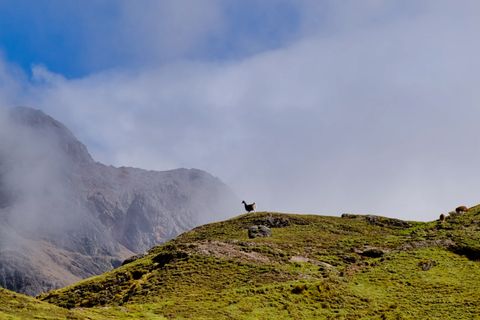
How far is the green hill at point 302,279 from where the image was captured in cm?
4956

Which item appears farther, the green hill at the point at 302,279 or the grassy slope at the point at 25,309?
the green hill at the point at 302,279

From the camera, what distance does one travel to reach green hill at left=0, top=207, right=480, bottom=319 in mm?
49562

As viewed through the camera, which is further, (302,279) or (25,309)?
(302,279)

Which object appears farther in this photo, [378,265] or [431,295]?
[378,265]

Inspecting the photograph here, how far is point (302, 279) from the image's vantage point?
5844 centimetres

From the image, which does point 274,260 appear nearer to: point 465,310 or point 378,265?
point 378,265

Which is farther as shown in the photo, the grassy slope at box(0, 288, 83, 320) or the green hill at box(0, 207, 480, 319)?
the green hill at box(0, 207, 480, 319)

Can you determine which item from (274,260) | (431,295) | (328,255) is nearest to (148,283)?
(274,260)

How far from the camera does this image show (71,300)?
59.2 metres

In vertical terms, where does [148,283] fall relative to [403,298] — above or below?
above

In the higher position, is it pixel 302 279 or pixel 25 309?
pixel 302 279

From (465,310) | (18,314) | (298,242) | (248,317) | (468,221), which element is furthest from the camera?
(468,221)

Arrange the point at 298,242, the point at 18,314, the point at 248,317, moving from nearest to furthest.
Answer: the point at 18,314, the point at 248,317, the point at 298,242

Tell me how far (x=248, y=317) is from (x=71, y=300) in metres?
23.7
